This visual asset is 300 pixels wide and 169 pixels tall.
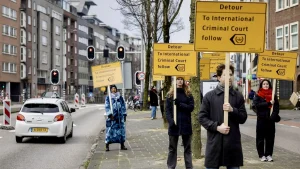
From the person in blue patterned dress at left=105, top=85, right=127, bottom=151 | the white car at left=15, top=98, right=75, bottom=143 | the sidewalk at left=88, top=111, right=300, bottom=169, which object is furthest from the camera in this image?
the white car at left=15, top=98, right=75, bottom=143

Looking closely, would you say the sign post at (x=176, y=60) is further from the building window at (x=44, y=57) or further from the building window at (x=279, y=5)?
the building window at (x=44, y=57)

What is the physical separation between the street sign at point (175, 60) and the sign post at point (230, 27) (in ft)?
13.0

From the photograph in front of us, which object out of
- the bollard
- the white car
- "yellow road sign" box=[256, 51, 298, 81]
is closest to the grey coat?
"yellow road sign" box=[256, 51, 298, 81]

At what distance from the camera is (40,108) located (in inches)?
727

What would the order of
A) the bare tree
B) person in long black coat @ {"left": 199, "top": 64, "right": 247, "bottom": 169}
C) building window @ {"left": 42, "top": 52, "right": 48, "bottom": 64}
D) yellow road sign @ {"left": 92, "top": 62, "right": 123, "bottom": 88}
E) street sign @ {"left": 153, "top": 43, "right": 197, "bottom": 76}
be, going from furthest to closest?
building window @ {"left": 42, "top": 52, "right": 48, "bottom": 64} < yellow road sign @ {"left": 92, "top": 62, "right": 123, "bottom": 88} < street sign @ {"left": 153, "top": 43, "right": 197, "bottom": 76} < the bare tree < person in long black coat @ {"left": 199, "top": 64, "right": 247, "bottom": 169}

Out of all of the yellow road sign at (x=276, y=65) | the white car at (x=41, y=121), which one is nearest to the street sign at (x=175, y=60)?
the yellow road sign at (x=276, y=65)

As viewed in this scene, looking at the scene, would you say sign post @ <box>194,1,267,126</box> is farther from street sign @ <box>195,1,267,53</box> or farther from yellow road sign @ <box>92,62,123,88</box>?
yellow road sign @ <box>92,62,123,88</box>

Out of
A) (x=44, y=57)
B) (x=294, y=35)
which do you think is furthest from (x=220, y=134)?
(x=44, y=57)

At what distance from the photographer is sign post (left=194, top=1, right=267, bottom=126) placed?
811 centimetres

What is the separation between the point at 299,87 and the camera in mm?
44344

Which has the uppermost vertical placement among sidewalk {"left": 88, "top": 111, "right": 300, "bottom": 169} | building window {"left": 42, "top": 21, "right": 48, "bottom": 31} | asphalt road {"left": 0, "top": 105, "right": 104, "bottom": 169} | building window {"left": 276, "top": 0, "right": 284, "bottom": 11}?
building window {"left": 42, "top": 21, "right": 48, "bottom": 31}

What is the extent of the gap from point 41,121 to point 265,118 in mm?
8398

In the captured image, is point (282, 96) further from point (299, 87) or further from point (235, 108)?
point (235, 108)

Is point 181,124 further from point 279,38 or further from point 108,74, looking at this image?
point 279,38
